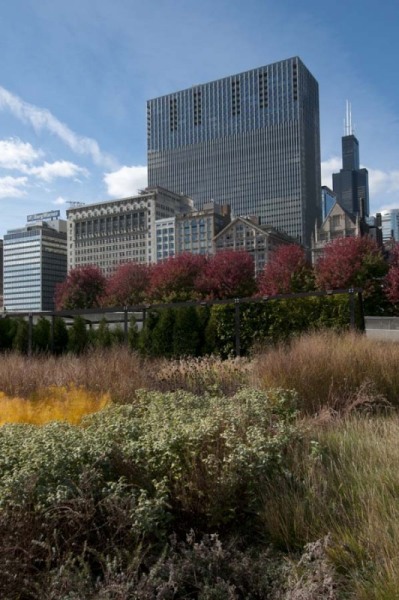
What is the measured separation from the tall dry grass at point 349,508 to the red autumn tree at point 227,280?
29.1 metres

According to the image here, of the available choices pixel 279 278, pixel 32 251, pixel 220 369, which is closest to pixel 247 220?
pixel 32 251

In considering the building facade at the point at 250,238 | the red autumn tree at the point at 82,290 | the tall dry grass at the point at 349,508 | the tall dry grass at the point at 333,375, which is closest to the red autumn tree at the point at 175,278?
the red autumn tree at the point at 82,290

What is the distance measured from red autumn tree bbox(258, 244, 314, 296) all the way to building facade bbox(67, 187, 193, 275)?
107445mm

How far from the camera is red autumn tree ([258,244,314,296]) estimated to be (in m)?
30.1

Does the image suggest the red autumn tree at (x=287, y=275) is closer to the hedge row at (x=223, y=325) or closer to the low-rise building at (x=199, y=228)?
the hedge row at (x=223, y=325)

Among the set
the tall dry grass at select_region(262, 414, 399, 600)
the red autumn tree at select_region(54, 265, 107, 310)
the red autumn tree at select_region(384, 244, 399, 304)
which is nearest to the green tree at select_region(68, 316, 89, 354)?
the tall dry grass at select_region(262, 414, 399, 600)

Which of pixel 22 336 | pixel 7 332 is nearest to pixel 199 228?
pixel 7 332

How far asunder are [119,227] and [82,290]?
322ft

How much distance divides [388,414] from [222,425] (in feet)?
9.04

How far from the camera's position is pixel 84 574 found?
220 cm

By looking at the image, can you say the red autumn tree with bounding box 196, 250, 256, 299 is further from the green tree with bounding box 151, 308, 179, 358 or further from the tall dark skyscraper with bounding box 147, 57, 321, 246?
the tall dark skyscraper with bounding box 147, 57, 321, 246

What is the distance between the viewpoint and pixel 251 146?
156000mm

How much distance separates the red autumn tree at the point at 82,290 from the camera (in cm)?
5125

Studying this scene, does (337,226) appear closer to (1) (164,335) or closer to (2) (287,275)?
(2) (287,275)
